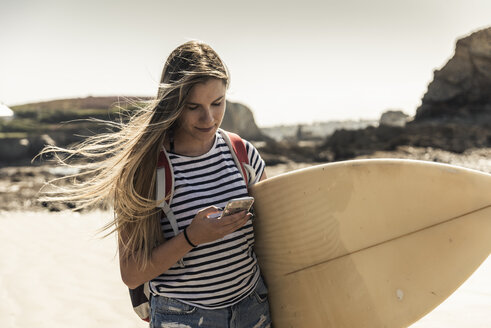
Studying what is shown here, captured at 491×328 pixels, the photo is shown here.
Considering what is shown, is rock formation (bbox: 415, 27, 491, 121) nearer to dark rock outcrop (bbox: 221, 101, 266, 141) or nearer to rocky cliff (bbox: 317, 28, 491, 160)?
rocky cliff (bbox: 317, 28, 491, 160)

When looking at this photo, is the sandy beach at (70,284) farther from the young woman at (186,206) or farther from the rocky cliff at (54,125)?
the rocky cliff at (54,125)

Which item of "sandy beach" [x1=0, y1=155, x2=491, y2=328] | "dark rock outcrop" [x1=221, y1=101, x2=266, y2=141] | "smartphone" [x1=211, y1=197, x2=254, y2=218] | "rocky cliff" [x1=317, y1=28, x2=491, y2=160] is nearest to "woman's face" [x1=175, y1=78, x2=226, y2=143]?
"smartphone" [x1=211, y1=197, x2=254, y2=218]

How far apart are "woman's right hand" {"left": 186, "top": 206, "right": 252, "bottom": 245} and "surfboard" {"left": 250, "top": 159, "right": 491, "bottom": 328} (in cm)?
40

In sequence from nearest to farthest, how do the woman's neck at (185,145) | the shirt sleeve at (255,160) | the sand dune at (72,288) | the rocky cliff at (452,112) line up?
the woman's neck at (185,145)
the shirt sleeve at (255,160)
the sand dune at (72,288)
the rocky cliff at (452,112)

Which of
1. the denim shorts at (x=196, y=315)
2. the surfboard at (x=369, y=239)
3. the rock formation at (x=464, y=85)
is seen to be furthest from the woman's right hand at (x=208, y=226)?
the rock formation at (x=464, y=85)

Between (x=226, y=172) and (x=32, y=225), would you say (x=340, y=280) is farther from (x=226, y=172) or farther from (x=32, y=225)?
(x=32, y=225)

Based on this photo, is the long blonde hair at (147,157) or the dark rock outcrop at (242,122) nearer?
the long blonde hair at (147,157)

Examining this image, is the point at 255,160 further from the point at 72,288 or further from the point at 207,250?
the point at 72,288

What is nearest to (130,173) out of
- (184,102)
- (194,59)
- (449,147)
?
(184,102)

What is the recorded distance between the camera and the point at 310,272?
67.4 inches

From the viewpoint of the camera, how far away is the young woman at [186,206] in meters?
1.26

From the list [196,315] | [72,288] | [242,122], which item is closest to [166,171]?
[196,315]

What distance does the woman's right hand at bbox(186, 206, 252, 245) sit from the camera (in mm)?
1194

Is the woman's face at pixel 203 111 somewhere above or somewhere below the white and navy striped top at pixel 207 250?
above
